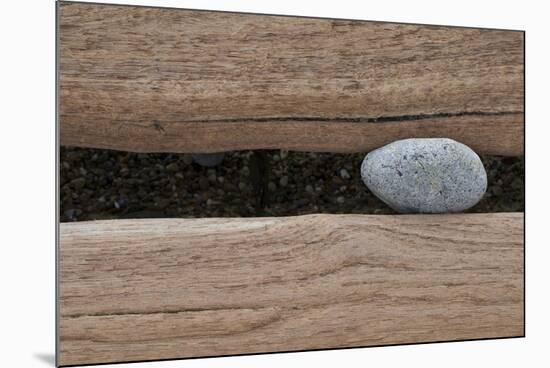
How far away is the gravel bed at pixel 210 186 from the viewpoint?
3.83m

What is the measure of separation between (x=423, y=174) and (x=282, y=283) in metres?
0.85

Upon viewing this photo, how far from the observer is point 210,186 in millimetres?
4023

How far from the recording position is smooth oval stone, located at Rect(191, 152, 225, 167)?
4.00 m

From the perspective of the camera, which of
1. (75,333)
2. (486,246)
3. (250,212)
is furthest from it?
(486,246)

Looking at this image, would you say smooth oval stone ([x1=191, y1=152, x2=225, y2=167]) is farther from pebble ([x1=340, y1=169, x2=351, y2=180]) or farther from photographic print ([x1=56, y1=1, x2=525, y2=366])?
pebble ([x1=340, y1=169, x2=351, y2=180])

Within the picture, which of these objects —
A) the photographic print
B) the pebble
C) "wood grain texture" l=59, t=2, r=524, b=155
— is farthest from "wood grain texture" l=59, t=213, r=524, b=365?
"wood grain texture" l=59, t=2, r=524, b=155

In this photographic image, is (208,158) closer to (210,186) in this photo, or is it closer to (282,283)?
(210,186)

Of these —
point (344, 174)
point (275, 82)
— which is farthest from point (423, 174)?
point (275, 82)

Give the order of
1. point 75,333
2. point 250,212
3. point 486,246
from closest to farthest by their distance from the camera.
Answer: point 75,333 → point 250,212 → point 486,246

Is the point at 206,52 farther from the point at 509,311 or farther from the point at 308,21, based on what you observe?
the point at 509,311

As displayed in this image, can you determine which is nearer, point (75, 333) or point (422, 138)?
point (75, 333)

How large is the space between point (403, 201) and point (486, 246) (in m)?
0.52

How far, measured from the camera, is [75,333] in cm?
378

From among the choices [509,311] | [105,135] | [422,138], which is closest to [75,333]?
[105,135]
